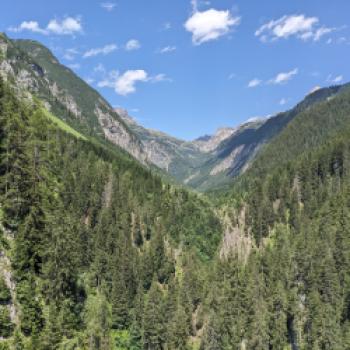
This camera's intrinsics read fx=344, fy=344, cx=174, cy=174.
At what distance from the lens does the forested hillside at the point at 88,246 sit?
2584 inches

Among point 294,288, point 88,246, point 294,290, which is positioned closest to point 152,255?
point 88,246

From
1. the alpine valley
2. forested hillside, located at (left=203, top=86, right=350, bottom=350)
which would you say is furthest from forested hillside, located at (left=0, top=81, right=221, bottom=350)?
forested hillside, located at (left=203, top=86, right=350, bottom=350)

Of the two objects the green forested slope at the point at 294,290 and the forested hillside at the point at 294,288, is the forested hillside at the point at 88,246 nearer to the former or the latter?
the green forested slope at the point at 294,290

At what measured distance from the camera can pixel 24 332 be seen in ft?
196

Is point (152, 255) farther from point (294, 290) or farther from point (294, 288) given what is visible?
point (294, 288)

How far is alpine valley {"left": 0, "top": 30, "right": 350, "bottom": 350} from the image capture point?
6938 cm

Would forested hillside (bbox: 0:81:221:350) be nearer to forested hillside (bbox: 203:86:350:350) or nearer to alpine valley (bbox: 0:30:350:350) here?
alpine valley (bbox: 0:30:350:350)

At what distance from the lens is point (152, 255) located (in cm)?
13288

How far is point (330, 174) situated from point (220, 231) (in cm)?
6493

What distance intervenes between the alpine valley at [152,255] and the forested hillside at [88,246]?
394mm

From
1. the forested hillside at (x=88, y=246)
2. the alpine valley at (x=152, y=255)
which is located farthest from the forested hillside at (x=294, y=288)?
the forested hillside at (x=88, y=246)

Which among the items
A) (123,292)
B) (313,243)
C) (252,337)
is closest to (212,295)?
(252,337)

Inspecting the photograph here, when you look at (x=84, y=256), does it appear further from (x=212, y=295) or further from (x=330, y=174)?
(x=330, y=174)

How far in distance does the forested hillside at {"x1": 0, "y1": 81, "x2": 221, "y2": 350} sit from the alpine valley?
1.29ft
